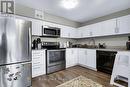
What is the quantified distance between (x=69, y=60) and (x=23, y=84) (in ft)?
7.52

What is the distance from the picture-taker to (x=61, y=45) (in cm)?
414

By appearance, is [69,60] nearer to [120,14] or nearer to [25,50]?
[25,50]

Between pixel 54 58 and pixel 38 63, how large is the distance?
2.24ft

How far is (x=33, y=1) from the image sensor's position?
2.57 meters

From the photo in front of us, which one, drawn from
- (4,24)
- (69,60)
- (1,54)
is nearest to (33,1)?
(4,24)

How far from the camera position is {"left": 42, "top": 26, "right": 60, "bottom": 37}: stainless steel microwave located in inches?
129

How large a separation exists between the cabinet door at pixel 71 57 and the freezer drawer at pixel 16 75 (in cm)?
202

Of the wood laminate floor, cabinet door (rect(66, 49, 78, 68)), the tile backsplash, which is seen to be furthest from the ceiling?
the wood laminate floor

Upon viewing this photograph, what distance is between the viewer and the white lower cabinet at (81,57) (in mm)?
3580

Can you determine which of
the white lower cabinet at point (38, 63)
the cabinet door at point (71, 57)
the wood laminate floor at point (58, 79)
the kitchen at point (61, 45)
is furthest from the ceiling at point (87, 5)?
the wood laminate floor at point (58, 79)

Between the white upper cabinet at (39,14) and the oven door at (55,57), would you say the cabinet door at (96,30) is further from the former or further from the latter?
the white upper cabinet at (39,14)

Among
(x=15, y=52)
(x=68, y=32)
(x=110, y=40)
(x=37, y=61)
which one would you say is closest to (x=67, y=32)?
(x=68, y=32)

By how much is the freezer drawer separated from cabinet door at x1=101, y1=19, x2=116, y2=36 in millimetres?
3122

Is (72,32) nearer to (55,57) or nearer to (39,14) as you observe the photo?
(55,57)
